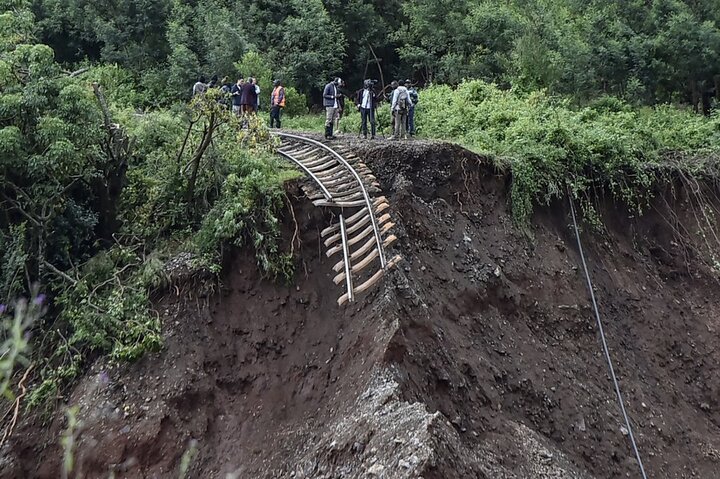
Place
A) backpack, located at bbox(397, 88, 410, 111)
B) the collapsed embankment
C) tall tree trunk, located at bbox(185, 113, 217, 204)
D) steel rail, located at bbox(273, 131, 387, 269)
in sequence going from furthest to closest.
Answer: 1. backpack, located at bbox(397, 88, 410, 111)
2. tall tree trunk, located at bbox(185, 113, 217, 204)
3. steel rail, located at bbox(273, 131, 387, 269)
4. the collapsed embankment

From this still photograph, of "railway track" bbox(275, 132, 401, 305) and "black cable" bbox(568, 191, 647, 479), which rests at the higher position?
"railway track" bbox(275, 132, 401, 305)

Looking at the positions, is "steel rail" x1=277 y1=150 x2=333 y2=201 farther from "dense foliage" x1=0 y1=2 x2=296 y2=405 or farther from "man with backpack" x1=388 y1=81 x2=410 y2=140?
"man with backpack" x1=388 y1=81 x2=410 y2=140

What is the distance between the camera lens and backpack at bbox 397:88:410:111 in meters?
12.3

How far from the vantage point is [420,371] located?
7.71 metres

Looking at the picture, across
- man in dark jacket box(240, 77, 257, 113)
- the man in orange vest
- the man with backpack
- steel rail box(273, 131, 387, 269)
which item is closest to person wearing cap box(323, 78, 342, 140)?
steel rail box(273, 131, 387, 269)

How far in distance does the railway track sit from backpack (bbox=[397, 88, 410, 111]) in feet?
5.87

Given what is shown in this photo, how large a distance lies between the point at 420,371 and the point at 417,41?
694 inches

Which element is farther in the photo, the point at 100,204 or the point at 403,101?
the point at 403,101

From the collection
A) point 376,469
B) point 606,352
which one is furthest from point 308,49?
point 376,469

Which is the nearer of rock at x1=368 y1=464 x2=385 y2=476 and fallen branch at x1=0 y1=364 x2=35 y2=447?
rock at x1=368 y1=464 x2=385 y2=476

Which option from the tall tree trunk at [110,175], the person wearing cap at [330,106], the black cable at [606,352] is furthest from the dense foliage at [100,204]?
the black cable at [606,352]

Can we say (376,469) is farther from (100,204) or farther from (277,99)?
(277,99)

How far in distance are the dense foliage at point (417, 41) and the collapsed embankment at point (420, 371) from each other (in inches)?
317

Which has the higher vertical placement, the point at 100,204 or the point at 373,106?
the point at 373,106
